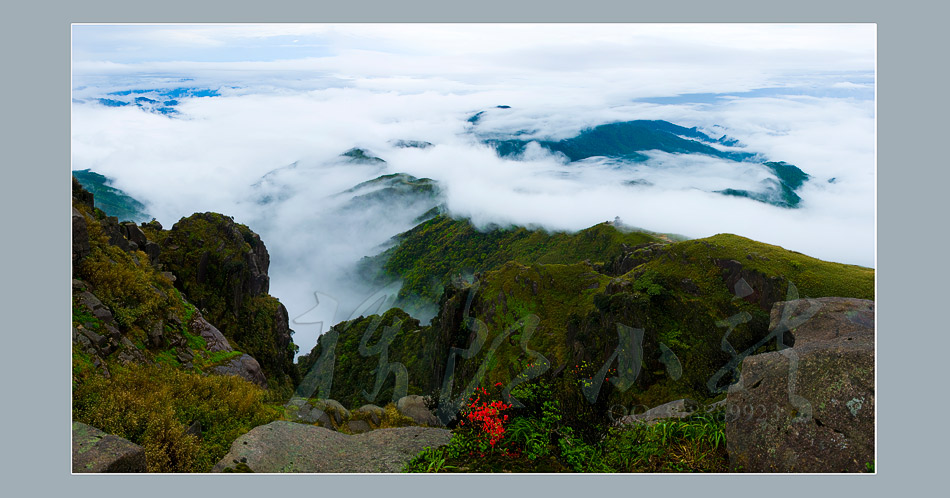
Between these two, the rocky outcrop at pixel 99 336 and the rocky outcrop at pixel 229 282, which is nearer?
the rocky outcrop at pixel 99 336

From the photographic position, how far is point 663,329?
60.6ft

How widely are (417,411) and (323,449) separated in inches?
113

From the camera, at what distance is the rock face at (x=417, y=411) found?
1035 cm

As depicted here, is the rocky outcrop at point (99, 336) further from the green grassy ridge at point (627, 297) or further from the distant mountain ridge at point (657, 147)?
the distant mountain ridge at point (657, 147)

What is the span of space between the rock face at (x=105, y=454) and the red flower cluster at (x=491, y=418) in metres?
4.16

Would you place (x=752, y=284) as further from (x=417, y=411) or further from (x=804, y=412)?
(x=417, y=411)

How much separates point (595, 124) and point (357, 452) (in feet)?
27.5

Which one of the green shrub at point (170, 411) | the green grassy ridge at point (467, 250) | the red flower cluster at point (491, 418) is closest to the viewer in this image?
the green shrub at point (170, 411)

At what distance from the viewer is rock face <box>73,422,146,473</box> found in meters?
6.51

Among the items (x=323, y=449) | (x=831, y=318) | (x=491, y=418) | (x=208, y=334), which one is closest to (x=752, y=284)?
(x=831, y=318)

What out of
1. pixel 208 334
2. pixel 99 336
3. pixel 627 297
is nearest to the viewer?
pixel 99 336

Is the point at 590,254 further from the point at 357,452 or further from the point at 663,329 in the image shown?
the point at 357,452

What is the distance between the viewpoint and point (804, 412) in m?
6.54

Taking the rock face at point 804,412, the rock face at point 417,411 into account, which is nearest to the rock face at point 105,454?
the rock face at point 417,411
